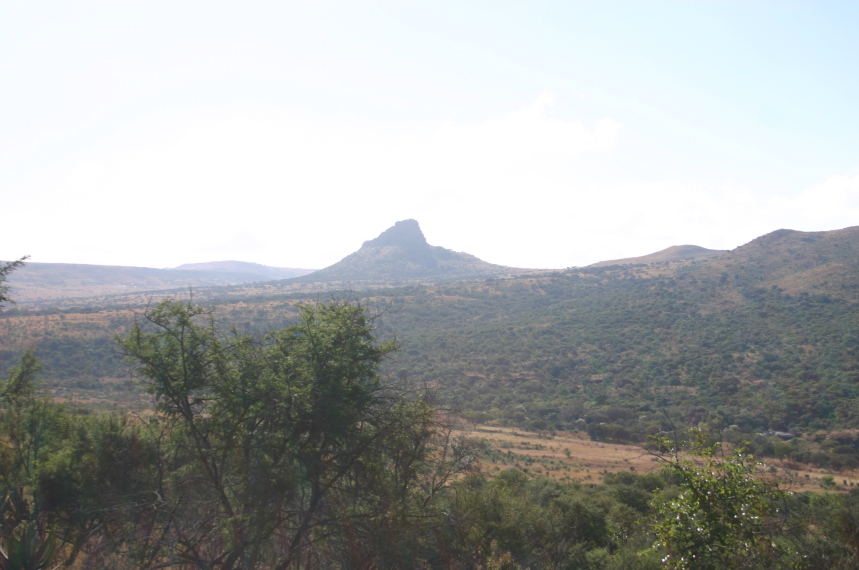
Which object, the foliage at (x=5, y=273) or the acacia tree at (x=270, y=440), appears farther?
the foliage at (x=5, y=273)

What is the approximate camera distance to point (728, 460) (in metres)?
6.89

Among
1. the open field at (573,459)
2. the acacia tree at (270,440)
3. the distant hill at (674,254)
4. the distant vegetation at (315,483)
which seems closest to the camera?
the distant vegetation at (315,483)

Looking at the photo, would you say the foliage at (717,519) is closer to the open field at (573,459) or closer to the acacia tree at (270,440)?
the acacia tree at (270,440)

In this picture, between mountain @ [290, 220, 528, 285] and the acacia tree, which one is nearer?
the acacia tree

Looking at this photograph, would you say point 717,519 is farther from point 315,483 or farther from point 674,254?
point 674,254

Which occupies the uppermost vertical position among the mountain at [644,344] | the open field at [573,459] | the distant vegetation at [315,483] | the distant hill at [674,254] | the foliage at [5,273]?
the distant hill at [674,254]

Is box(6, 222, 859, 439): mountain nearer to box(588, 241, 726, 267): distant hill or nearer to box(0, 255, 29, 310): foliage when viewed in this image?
box(0, 255, 29, 310): foliage

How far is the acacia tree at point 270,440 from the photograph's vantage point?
7883mm

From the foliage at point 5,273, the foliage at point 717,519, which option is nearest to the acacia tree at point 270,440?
the foliage at point 717,519

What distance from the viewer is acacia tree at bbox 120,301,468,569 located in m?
7.88

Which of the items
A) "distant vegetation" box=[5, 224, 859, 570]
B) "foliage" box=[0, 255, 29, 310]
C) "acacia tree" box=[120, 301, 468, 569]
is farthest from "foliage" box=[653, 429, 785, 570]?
"foliage" box=[0, 255, 29, 310]

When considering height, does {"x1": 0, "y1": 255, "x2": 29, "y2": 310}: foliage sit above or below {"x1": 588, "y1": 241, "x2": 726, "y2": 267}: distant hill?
below

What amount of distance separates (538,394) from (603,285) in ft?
188

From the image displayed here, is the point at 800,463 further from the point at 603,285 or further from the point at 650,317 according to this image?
the point at 603,285
